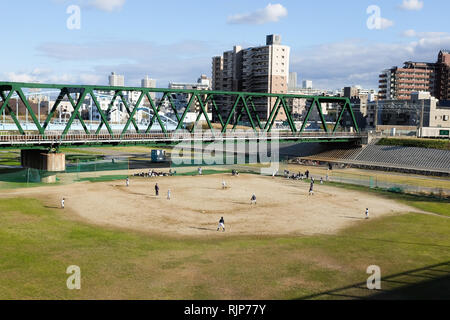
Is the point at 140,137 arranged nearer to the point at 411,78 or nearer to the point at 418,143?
the point at 418,143

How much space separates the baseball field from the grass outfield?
0.07 meters

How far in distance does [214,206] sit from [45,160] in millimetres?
29487

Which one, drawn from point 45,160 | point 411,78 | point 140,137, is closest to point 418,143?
point 140,137

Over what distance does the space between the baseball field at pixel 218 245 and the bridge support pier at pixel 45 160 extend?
8.81 m

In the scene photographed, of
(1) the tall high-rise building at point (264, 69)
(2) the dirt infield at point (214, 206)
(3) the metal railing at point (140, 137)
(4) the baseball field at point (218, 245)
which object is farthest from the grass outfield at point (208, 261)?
(1) the tall high-rise building at point (264, 69)

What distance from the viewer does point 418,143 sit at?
84625mm

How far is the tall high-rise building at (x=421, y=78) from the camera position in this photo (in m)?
185

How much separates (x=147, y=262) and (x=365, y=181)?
42.6 meters

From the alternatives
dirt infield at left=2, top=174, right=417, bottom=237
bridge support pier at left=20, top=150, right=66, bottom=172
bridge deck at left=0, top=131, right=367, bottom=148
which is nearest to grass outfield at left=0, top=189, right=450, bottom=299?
→ dirt infield at left=2, top=174, right=417, bottom=237

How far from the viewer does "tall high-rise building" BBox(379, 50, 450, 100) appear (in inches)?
7298

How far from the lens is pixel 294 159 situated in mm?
93812

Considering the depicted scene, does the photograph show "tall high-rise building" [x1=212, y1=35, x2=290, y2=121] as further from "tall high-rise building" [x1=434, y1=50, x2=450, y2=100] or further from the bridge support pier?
the bridge support pier
